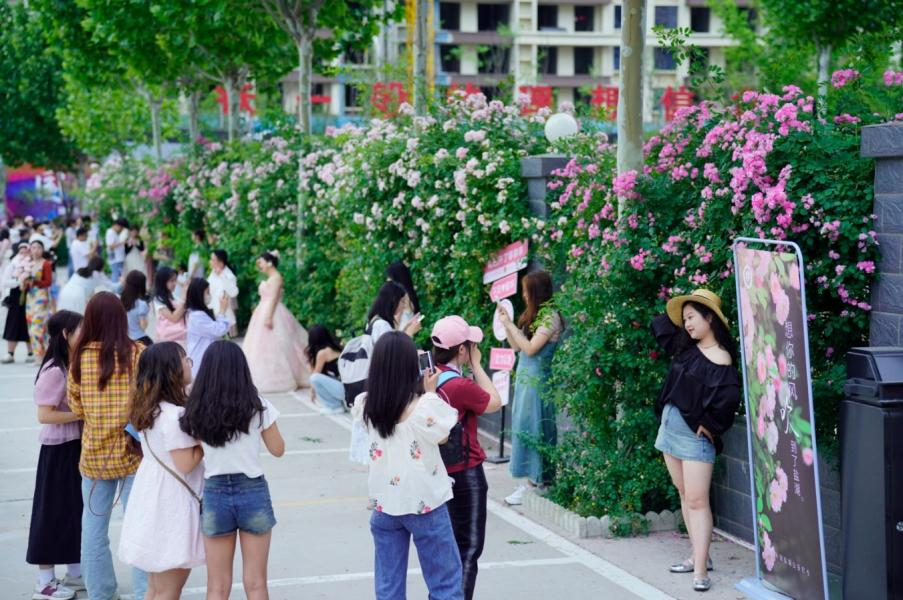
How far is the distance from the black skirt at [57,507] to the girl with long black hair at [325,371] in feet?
18.8

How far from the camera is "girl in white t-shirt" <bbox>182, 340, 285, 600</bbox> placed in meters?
5.26

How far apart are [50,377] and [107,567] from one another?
1.09 meters

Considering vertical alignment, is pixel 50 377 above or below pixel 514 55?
below

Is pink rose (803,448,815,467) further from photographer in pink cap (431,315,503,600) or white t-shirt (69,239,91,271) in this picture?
white t-shirt (69,239,91,271)

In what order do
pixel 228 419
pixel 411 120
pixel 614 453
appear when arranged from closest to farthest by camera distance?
pixel 228 419 → pixel 614 453 → pixel 411 120

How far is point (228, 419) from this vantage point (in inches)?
207

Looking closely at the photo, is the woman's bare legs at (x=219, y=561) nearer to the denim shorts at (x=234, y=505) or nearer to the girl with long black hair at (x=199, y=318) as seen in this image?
the denim shorts at (x=234, y=505)

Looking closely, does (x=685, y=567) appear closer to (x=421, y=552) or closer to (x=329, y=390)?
(x=421, y=552)

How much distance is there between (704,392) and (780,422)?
0.82 meters

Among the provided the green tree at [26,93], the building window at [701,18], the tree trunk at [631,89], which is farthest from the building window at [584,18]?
the tree trunk at [631,89]

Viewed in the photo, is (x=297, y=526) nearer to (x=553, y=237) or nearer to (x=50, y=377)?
(x=50, y=377)

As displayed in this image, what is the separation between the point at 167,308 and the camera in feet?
38.1

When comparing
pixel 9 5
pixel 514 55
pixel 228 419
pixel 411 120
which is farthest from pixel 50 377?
pixel 514 55

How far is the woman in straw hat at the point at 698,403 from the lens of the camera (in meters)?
6.50
